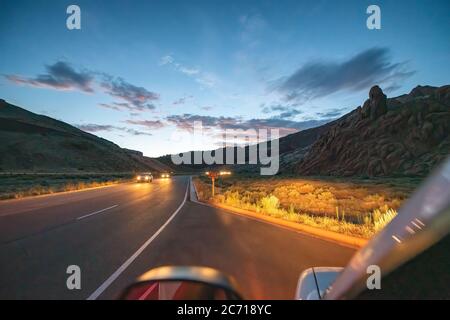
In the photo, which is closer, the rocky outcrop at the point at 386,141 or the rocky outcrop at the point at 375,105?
the rocky outcrop at the point at 386,141

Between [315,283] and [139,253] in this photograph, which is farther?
[139,253]

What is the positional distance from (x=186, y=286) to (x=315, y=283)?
4.16 feet

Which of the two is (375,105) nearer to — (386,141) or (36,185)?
(386,141)

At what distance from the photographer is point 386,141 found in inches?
2283

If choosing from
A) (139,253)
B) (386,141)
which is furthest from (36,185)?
(386,141)

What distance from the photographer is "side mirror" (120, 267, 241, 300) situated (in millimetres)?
2136

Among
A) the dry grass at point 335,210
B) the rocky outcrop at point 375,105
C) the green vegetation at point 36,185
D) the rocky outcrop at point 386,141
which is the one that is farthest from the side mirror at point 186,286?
the rocky outcrop at point 375,105

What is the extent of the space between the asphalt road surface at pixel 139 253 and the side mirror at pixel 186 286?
234cm

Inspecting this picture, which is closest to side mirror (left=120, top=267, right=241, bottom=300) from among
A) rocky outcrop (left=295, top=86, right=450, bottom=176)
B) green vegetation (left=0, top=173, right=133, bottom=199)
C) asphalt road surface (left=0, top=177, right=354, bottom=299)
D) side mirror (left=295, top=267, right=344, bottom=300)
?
side mirror (left=295, top=267, right=344, bottom=300)

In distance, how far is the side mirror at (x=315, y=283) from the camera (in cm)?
266

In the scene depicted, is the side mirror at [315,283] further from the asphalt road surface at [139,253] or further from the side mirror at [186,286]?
the asphalt road surface at [139,253]

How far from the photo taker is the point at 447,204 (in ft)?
4.91
